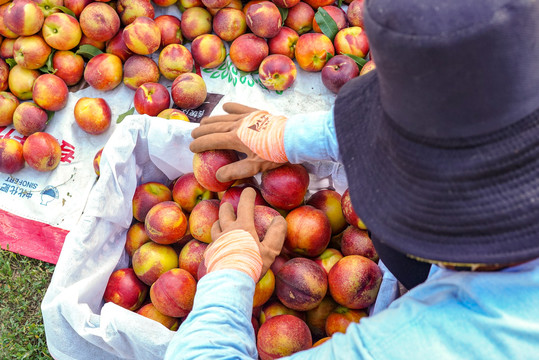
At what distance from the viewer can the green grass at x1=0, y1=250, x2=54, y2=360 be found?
2102 mm

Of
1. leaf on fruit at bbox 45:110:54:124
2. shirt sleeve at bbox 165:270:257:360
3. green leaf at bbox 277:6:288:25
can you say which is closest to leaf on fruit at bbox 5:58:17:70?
leaf on fruit at bbox 45:110:54:124

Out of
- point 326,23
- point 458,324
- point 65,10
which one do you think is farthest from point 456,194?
point 65,10

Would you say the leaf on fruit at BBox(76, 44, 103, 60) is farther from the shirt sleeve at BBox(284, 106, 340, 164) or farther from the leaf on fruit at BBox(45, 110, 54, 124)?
the shirt sleeve at BBox(284, 106, 340, 164)

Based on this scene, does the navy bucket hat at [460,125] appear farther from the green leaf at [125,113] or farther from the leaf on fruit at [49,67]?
the leaf on fruit at [49,67]

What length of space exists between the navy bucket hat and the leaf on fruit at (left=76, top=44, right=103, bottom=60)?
209 centimetres

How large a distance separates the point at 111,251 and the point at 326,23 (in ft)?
5.38

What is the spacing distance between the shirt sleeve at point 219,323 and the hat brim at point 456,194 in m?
0.53

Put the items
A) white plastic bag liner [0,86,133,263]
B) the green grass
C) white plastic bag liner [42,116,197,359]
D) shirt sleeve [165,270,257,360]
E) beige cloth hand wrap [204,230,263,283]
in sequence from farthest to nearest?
white plastic bag liner [0,86,133,263], the green grass, white plastic bag liner [42,116,197,359], beige cloth hand wrap [204,230,263,283], shirt sleeve [165,270,257,360]

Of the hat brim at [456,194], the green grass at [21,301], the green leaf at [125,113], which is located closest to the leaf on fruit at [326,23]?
the green leaf at [125,113]

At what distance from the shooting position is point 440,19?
64cm

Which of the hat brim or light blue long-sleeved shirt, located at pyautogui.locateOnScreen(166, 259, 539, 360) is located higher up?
the hat brim

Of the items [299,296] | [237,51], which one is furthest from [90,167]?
[299,296]

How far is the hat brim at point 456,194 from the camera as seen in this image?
683 millimetres

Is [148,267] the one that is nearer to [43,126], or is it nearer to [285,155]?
[285,155]
